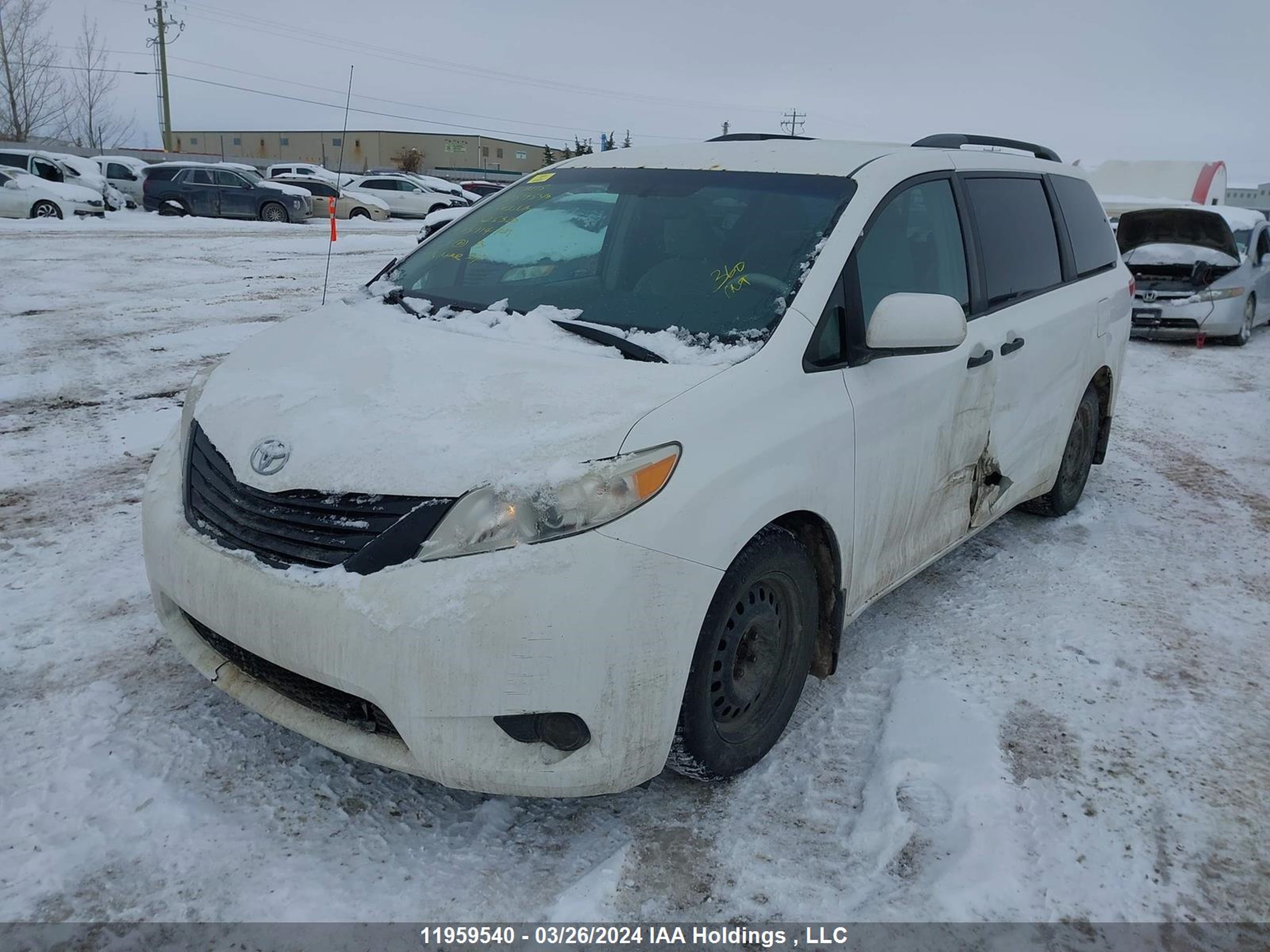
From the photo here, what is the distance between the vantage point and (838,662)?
11.7 feet

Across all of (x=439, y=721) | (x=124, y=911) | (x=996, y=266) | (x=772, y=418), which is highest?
(x=996, y=266)

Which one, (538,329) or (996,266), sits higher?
Result: (996,266)

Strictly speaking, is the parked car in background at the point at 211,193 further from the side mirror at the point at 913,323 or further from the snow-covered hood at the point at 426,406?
the side mirror at the point at 913,323

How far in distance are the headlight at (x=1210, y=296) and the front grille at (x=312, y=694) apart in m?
11.9

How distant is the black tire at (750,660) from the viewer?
2535 mm

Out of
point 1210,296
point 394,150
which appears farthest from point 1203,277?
point 394,150

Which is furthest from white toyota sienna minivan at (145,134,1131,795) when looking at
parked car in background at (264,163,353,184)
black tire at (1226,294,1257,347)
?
parked car in background at (264,163,353,184)

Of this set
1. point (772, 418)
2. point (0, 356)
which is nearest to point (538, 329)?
point (772, 418)

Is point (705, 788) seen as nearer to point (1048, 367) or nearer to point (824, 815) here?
point (824, 815)

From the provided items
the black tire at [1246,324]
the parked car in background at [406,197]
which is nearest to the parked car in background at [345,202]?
the parked car in background at [406,197]

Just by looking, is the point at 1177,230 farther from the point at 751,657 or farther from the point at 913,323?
the point at 751,657

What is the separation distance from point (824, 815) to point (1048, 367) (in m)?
2.55

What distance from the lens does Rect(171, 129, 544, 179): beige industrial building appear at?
72625 millimetres

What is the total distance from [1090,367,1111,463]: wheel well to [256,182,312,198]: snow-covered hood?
2438 cm
